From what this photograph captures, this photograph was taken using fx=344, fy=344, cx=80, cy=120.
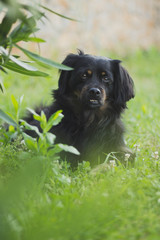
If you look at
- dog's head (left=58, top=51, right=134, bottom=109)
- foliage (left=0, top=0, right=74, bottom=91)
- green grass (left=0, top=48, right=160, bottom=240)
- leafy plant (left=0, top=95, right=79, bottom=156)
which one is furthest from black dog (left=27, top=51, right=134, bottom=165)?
foliage (left=0, top=0, right=74, bottom=91)

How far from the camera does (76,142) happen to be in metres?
3.17

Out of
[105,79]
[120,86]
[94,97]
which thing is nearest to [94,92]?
[94,97]

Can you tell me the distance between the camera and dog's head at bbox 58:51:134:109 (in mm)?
3146

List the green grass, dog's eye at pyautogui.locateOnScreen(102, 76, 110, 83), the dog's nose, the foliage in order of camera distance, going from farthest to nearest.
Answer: dog's eye at pyautogui.locateOnScreen(102, 76, 110, 83) < the dog's nose < the foliage < the green grass

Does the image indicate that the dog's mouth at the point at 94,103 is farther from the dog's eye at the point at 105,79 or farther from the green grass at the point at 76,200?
the green grass at the point at 76,200

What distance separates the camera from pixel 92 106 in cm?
317

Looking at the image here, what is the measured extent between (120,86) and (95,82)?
315mm

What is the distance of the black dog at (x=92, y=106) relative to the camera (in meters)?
3.14

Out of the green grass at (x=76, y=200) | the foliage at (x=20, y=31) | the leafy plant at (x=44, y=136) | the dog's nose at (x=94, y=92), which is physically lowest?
the green grass at (x=76, y=200)

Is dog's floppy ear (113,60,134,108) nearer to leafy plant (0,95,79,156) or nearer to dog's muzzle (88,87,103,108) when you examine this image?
dog's muzzle (88,87,103,108)

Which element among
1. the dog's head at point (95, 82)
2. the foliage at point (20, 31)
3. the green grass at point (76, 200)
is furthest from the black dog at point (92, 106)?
the foliage at point (20, 31)

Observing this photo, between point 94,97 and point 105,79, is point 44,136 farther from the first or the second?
point 105,79

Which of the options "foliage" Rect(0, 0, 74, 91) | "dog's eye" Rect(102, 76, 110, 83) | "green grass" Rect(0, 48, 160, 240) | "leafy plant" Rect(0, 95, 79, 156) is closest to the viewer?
"green grass" Rect(0, 48, 160, 240)

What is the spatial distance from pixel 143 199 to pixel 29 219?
74 cm
